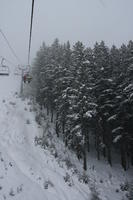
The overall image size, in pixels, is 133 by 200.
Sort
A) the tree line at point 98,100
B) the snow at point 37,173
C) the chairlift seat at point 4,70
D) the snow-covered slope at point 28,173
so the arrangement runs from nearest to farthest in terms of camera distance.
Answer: the snow-covered slope at point 28,173, the snow at point 37,173, the chairlift seat at point 4,70, the tree line at point 98,100

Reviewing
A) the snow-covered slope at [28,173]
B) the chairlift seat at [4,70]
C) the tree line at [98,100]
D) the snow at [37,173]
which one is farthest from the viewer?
the tree line at [98,100]

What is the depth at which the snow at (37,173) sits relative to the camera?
11.6 metres

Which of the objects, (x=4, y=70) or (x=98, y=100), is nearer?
(x=4, y=70)

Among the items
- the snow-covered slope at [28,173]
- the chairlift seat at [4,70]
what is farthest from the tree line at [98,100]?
the chairlift seat at [4,70]

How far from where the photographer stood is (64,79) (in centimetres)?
3130

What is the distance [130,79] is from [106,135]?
30.0 feet

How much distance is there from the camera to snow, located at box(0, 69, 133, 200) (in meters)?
11.6

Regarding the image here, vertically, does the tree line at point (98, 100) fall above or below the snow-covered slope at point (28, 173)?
above

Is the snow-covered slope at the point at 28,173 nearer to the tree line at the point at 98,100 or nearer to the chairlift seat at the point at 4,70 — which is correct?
the chairlift seat at the point at 4,70

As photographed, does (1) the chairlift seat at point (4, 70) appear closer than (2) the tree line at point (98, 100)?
Yes

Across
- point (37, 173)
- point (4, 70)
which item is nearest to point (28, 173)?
point (37, 173)

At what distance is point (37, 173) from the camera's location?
45.1ft

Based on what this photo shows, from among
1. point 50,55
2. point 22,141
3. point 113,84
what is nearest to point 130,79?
point 113,84

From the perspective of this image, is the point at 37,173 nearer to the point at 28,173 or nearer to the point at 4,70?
the point at 28,173
